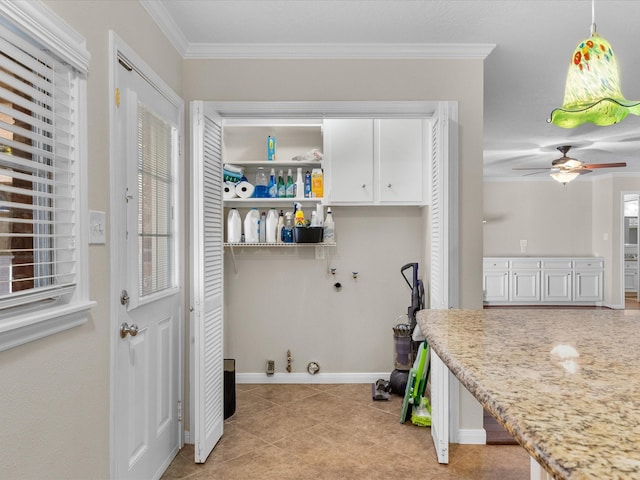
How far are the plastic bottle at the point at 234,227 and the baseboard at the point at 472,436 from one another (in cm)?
222

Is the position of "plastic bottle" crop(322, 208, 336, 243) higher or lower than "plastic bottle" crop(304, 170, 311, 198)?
lower

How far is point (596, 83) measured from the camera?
1.52 metres

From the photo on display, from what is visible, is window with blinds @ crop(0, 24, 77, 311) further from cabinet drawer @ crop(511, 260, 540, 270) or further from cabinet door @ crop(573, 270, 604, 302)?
cabinet door @ crop(573, 270, 604, 302)

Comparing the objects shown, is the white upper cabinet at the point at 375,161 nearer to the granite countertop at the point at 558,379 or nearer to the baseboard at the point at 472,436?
the baseboard at the point at 472,436

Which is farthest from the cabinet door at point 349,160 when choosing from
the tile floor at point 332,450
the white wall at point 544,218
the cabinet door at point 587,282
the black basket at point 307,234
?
the cabinet door at point 587,282

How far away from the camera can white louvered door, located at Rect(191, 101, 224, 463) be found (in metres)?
Answer: 2.57

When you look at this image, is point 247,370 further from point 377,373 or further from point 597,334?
point 597,334

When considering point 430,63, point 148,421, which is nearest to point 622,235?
point 430,63

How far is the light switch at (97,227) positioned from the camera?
5.64ft

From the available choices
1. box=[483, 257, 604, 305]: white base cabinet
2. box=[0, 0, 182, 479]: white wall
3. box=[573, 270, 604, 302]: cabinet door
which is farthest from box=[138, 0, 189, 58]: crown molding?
box=[573, 270, 604, 302]: cabinet door

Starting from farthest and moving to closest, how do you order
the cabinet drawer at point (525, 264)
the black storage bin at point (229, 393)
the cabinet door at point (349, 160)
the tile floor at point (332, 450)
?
the cabinet drawer at point (525, 264) < the cabinet door at point (349, 160) < the black storage bin at point (229, 393) < the tile floor at point (332, 450)

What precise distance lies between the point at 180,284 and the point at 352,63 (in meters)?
1.76

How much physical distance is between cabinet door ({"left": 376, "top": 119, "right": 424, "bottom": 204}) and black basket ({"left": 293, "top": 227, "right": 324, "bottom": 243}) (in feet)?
1.97

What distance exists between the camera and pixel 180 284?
2.77 metres
